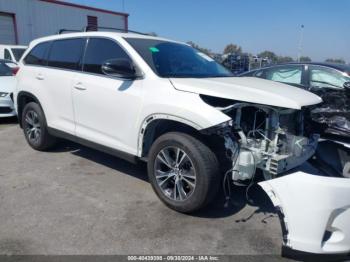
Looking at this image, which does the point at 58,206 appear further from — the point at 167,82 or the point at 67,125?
the point at 167,82

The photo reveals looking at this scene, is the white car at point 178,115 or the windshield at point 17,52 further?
the windshield at point 17,52

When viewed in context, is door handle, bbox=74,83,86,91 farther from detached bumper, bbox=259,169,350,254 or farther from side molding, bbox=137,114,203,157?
detached bumper, bbox=259,169,350,254

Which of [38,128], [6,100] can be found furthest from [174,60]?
[6,100]

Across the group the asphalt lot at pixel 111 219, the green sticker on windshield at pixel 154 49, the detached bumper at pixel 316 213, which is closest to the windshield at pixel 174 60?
the green sticker on windshield at pixel 154 49

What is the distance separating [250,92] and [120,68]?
4.81ft

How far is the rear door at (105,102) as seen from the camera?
4031 millimetres

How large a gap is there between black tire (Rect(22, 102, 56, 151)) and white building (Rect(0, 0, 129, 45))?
727 inches

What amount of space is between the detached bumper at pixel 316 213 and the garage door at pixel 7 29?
22807mm

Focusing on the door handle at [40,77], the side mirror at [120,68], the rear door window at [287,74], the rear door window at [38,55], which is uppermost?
the rear door window at [38,55]

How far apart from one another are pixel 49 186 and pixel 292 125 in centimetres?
303

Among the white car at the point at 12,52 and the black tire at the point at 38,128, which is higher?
the white car at the point at 12,52

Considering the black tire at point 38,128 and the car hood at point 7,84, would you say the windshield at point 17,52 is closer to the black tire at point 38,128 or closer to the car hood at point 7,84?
the car hood at point 7,84

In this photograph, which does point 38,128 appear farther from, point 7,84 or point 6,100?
point 7,84

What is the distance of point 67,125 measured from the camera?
5000mm
